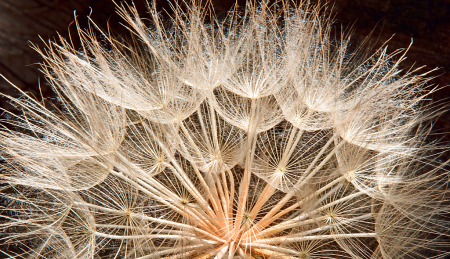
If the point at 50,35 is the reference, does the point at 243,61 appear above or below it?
above

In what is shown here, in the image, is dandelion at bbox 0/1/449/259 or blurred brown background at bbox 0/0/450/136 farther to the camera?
blurred brown background at bbox 0/0/450/136

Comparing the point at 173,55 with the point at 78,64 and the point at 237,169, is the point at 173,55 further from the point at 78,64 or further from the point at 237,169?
the point at 237,169

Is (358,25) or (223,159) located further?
(358,25)

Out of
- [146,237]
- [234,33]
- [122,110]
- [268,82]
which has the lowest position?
[146,237]

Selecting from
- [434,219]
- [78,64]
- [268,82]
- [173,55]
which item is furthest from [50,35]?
[434,219]

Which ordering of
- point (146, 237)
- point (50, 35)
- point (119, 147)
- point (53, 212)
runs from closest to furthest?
point (146, 237), point (119, 147), point (53, 212), point (50, 35)
